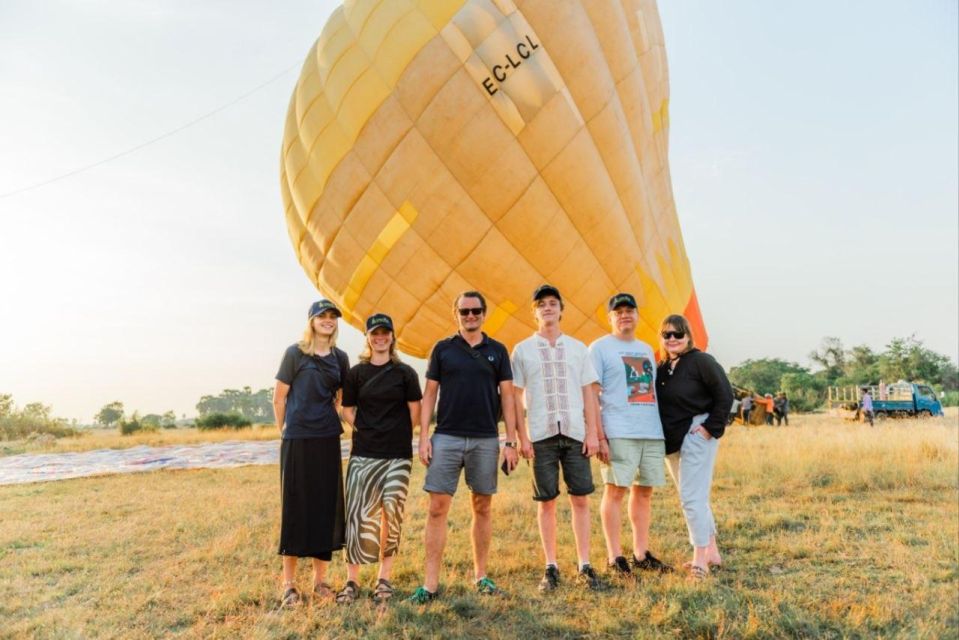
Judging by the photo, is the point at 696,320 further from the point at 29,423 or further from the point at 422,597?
the point at 29,423

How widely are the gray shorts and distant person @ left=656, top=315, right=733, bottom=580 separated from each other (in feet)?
3.83

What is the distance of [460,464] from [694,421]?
144cm

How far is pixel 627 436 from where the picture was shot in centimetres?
371

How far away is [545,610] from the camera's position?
322 centimetres

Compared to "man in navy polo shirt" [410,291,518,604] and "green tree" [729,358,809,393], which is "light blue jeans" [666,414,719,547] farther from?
"green tree" [729,358,809,393]

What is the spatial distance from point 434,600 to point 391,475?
2.25ft

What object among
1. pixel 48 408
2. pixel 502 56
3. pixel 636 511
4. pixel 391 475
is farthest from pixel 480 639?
pixel 48 408

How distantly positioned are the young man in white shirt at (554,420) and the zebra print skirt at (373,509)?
29.4 inches

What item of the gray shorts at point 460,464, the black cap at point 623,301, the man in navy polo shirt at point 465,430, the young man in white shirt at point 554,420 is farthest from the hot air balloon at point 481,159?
the gray shorts at point 460,464

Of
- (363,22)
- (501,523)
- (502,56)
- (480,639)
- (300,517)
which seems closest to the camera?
(480,639)

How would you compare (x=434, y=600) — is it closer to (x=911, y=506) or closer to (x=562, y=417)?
(x=562, y=417)

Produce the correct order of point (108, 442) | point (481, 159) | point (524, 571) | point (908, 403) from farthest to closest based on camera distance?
point (908, 403) → point (108, 442) → point (481, 159) → point (524, 571)

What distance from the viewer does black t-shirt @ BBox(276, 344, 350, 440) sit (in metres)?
3.53

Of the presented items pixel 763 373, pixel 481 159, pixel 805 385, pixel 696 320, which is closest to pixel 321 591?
pixel 481 159
